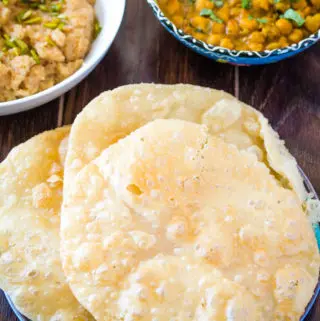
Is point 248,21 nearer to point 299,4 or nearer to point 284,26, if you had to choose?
point 284,26

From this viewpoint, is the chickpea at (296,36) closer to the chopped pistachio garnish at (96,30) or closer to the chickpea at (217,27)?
the chickpea at (217,27)

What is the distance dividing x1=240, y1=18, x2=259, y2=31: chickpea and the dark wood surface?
386mm

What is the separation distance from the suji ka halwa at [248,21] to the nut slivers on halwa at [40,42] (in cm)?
60

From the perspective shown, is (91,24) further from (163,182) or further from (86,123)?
(163,182)

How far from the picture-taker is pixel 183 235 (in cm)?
257

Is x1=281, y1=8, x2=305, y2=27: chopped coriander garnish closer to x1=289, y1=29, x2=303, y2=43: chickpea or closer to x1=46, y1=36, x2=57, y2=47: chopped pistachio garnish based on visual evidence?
x1=289, y1=29, x2=303, y2=43: chickpea

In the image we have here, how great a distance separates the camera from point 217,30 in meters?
3.44

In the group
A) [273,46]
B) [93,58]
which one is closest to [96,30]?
[93,58]

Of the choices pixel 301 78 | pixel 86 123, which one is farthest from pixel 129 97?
pixel 301 78

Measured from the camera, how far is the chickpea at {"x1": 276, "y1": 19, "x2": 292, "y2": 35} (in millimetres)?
3408

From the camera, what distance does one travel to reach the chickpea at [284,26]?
3408 mm

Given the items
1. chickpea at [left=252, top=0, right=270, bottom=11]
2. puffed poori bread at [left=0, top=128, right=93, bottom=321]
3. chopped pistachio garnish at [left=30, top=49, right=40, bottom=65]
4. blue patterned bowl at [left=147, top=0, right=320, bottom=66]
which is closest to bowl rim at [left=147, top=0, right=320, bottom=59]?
blue patterned bowl at [left=147, top=0, right=320, bottom=66]

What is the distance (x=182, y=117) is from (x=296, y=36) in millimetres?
967

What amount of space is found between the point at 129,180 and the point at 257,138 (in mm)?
851
